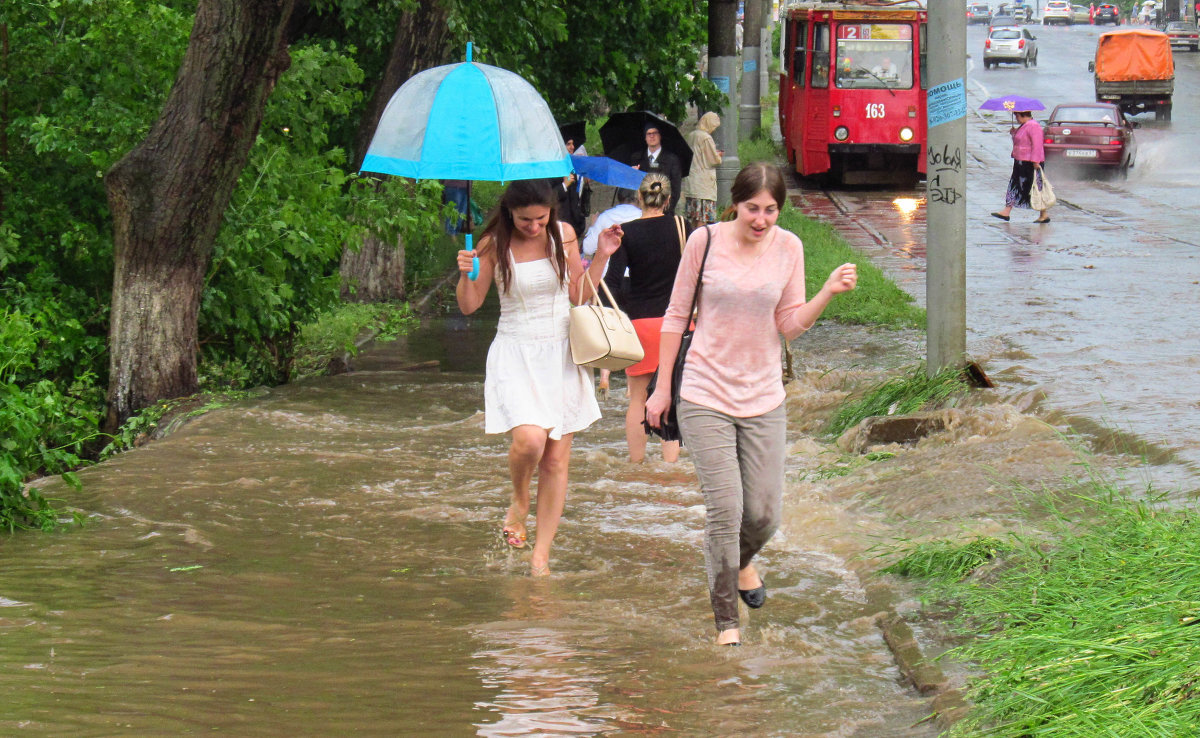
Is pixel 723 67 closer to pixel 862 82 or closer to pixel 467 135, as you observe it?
pixel 862 82

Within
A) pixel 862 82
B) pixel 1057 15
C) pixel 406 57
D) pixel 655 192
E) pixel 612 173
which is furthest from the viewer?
pixel 1057 15

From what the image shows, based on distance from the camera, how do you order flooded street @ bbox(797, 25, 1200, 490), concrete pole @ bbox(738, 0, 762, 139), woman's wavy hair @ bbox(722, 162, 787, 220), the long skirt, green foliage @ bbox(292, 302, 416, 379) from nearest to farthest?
woman's wavy hair @ bbox(722, 162, 787, 220) < flooded street @ bbox(797, 25, 1200, 490) < green foliage @ bbox(292, 302, 416, 379) < the long skirt < concrete pole @ bbox(738, 0, 762, 139)

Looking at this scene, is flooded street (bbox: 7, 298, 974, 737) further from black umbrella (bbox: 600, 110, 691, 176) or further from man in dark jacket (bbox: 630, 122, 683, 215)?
black umbrella (bbox: 600, 110, 691, 176)

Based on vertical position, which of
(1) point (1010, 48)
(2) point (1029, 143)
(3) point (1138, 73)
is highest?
(1) point (1010, 48)

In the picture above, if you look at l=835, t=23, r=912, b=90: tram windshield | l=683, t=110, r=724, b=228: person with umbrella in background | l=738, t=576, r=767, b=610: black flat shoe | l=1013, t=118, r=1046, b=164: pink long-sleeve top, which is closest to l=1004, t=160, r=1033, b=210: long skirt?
l=1013, t=118, r=1046, b=164: pink long-sleeve top

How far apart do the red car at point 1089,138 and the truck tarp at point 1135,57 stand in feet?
46.7

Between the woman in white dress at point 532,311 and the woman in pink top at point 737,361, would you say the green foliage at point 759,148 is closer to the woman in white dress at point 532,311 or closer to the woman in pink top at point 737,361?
the woman in white dress at point 532,311

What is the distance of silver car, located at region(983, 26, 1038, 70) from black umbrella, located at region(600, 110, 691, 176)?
43960 millimetres

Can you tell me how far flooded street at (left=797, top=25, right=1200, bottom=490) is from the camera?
330 inches

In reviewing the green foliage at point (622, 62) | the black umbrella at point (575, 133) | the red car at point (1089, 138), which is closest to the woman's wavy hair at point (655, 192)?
the black umbrella at point (575, 133)

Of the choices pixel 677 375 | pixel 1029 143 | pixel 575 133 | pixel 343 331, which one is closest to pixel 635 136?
pixel 575 133

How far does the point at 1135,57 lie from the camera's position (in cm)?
4331

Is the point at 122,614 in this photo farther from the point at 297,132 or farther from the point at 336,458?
the point at 297,132

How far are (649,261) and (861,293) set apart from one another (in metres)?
6.64
